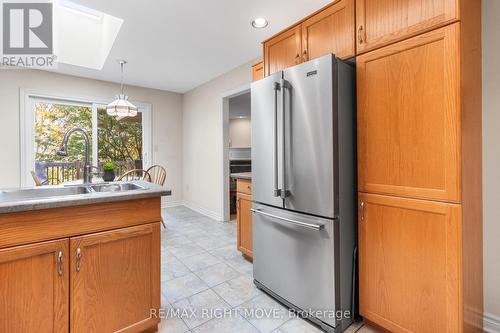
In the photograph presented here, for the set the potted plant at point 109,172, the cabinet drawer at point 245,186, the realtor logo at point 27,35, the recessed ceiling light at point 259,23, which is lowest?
the cabinet drawer at point 245,186

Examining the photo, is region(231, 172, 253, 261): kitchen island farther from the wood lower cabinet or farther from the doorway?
the doorway

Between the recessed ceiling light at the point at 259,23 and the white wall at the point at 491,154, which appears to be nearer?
the white wall at the point at 491,154

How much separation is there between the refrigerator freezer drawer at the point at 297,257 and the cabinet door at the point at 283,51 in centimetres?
124

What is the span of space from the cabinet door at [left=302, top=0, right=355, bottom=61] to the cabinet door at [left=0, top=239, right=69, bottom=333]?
2.02m

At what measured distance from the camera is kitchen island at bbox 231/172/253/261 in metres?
2.64

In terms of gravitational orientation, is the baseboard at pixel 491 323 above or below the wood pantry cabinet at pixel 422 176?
below

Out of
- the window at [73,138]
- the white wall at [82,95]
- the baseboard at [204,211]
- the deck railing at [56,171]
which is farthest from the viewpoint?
the baseboard at [204,211]

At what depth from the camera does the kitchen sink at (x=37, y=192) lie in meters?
1.63

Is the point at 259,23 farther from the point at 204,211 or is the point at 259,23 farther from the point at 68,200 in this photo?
the point at 204,211

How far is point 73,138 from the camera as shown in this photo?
4.46 meters

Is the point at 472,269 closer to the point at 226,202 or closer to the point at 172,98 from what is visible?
the point at 226,202

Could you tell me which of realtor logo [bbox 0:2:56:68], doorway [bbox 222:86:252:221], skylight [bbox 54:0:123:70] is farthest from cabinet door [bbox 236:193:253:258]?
realtor logo [bbox 0:2:56:68]

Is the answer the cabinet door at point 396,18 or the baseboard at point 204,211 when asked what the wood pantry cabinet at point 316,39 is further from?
the baseboard at point 204,211

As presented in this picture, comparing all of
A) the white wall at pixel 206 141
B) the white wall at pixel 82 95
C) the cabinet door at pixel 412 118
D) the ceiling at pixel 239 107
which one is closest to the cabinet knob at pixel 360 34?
the cabinet door at pixel 412 118
